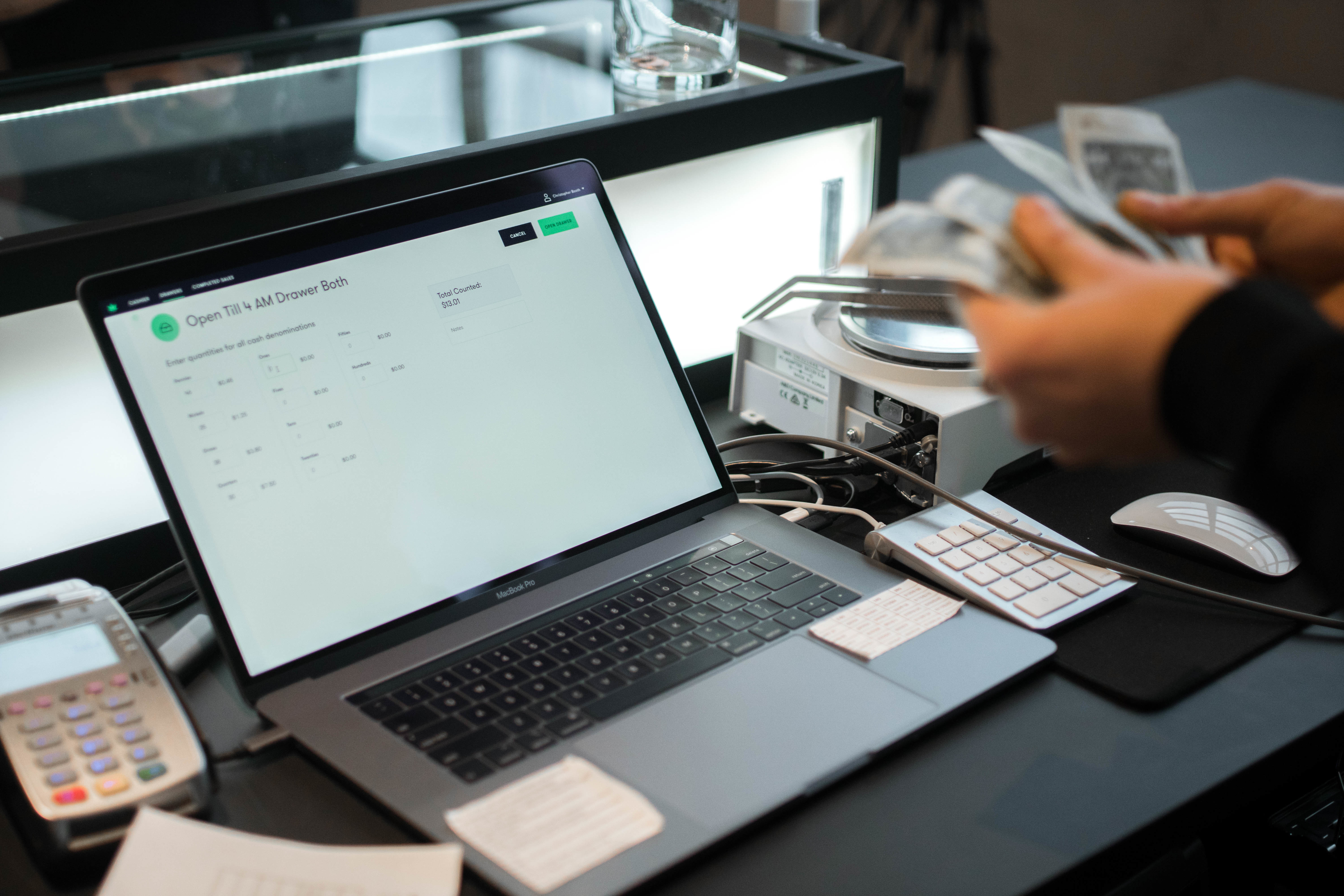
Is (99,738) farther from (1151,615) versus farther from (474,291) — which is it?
(1151,615)

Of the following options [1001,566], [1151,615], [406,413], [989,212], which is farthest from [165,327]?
[1151,615]

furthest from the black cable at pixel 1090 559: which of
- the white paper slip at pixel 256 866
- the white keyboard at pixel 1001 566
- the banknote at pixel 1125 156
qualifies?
the white paper slip at pixel 256 866

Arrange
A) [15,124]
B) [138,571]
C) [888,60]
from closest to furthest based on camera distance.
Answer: [138,571]
[15,124]
[888,60]

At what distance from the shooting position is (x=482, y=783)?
26.5 inches

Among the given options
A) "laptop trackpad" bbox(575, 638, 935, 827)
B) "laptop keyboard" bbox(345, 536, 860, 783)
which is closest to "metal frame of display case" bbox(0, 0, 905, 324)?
"laptop keyboard" bbox(345, 536, 860, 783)

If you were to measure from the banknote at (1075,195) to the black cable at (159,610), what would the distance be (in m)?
0.68

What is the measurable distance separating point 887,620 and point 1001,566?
127mm

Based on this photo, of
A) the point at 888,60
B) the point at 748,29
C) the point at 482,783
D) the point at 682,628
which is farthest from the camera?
the point at 748,29

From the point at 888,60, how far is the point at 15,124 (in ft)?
2.84

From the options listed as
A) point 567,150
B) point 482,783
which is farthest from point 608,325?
point 482,783

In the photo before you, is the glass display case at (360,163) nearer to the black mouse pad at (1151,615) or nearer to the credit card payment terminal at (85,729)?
the credit card payment terminal at (85,729)

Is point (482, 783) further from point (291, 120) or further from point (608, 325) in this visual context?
point (291, 120)

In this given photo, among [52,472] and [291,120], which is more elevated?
[291,120]

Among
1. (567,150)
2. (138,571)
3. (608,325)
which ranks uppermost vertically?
(567,150)
